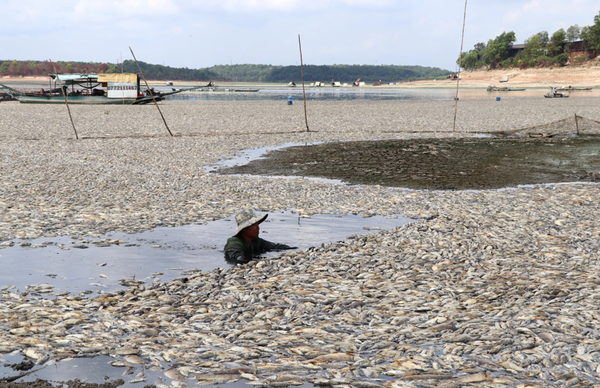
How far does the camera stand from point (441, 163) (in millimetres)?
21391

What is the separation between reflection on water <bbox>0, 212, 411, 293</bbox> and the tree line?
6279 inches

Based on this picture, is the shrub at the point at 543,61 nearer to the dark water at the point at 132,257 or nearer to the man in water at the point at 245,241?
the dark water at the point at 132,257

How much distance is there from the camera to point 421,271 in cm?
884

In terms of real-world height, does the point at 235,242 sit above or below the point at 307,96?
below

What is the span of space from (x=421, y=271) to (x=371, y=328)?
246 centimetres

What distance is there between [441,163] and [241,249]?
1379cm

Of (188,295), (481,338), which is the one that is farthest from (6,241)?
(481,338)

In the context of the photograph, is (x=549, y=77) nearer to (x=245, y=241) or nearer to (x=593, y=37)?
(x=593, y=37)

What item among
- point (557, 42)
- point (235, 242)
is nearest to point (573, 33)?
point (557, 42)

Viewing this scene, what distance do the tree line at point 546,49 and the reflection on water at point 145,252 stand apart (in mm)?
159478

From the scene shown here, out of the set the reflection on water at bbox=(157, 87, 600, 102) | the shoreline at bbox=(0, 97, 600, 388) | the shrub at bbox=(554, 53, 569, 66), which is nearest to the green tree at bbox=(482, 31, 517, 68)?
the shrub at bbox=(554, 53, 569, 66)

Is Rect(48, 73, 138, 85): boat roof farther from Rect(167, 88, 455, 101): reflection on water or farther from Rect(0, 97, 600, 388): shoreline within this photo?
Rect(0, 97, 600, 388): shoreline

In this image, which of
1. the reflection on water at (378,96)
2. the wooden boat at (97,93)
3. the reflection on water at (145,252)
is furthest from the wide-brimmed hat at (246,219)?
the reflection on water at (378,96)

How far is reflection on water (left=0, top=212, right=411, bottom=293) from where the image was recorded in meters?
8.81
